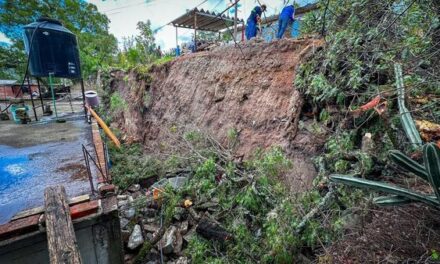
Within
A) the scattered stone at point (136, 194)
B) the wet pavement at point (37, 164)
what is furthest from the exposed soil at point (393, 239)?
the scattered stone at point (136, 194)

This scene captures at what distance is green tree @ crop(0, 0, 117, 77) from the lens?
55.9 feet

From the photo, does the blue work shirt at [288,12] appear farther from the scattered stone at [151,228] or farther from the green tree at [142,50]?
the green tree at [142,50]

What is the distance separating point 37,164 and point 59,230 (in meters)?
2.30

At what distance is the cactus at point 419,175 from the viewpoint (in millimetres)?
1436

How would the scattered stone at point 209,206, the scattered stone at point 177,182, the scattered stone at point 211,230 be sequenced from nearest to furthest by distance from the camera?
the scattered stone at point 211,230 → the scattered stone at point 209,206 → the scattered stone at point 177,182

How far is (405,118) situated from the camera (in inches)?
83.4

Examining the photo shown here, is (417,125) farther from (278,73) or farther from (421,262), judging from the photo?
(278,73)

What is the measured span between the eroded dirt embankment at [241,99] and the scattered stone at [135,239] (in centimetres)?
213

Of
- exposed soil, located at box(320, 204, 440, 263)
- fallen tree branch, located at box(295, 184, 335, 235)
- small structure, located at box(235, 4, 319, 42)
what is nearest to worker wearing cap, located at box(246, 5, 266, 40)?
small structure, located at box(235, 4, 319, 42)

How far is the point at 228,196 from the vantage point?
335cm

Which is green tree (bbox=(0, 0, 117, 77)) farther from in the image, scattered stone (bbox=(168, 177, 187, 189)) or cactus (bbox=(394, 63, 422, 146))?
cactus (bbox=(394, 63, 422, 146))

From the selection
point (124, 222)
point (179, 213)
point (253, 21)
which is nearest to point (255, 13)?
point (253, 21)

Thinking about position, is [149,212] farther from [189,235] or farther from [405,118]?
[405,118]

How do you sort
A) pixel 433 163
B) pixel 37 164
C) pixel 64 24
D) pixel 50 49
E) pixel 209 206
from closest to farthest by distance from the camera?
pixel 433 163, pixel 209 206, pixel 37 164, pixel 50 49, pixel 64 24
